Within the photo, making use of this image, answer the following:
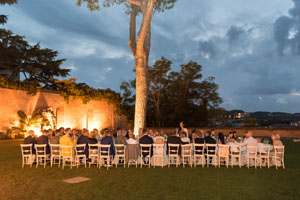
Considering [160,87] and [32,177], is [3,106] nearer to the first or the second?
[32,177]

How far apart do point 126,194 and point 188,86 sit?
703 inches

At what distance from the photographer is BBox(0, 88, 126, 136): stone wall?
15.4 m

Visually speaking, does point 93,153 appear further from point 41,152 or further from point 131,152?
point 41,152

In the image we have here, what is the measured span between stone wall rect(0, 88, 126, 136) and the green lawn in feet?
29.9

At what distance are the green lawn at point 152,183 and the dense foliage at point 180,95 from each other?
1418 cm

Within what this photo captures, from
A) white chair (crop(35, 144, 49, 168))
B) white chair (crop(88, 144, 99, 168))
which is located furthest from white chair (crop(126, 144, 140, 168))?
white chair (crop(35, 144, 49, 168))

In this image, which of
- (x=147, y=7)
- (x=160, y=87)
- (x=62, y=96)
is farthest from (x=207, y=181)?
(x=160, y=87)

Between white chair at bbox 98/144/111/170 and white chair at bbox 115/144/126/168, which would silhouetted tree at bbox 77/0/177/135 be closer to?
white chair at bbox 115/144/126/168

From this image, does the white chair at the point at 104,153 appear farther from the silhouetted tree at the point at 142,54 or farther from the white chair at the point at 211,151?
the silhouetted tree at the point at 142,54

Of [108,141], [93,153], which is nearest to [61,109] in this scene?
[93,153]

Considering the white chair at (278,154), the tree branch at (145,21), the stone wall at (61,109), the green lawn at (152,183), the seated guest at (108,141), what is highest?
the tree branch at (145,21)

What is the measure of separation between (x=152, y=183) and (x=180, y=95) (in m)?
16.4

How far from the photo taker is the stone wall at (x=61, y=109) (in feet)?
50.4

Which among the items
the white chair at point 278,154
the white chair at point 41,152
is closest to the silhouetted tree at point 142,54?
the white chair at point 41,152
